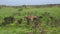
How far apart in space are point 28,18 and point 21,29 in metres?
0.79

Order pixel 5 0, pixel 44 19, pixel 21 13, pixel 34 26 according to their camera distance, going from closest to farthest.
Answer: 1. pixel 34 26
2. pixel 44 19
3. pixel 21 13
4. pixel 5 0

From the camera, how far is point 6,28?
9.05 m

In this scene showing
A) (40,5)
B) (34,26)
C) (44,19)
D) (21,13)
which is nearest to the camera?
(34,26)

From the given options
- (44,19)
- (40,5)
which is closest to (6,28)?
(44,19)

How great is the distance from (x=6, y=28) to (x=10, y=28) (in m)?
0.17

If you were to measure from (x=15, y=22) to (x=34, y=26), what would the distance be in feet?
4.72

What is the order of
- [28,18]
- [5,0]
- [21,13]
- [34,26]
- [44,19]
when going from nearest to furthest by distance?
[34,26] < [28,18] < [44,19] < [21,13] < [5,0]

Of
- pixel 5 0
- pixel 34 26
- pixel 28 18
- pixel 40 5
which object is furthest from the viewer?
pixel 5 0

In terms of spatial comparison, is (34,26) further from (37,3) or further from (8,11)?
(37,3)

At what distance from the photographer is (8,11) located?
12633mm

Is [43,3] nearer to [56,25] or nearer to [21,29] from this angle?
[56,25]

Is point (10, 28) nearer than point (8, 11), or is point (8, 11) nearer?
point (10, 28)

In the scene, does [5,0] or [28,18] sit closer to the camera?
[28,18]

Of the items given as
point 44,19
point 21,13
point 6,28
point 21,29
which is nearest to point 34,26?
point 21,29
